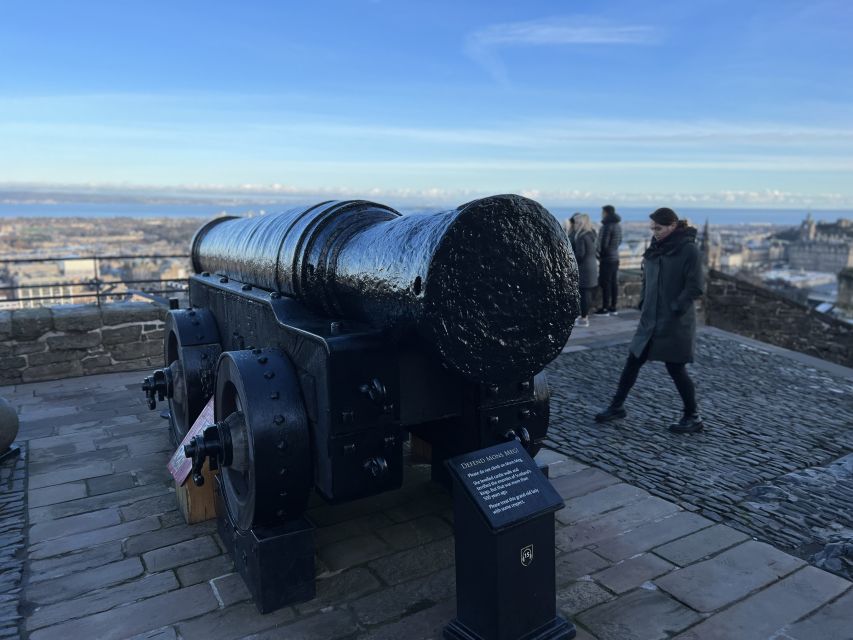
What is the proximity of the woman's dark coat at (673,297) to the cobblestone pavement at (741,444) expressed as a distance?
718mm

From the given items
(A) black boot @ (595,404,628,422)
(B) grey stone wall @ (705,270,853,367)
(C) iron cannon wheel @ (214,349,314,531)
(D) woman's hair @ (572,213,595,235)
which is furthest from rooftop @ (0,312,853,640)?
(B) grey stone wall @ (705,270,853,367)

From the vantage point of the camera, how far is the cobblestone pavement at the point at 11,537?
2885 mm

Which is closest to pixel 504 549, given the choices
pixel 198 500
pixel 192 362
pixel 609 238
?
pixel 198 500

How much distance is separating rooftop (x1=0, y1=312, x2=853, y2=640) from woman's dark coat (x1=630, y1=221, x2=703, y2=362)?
718mm

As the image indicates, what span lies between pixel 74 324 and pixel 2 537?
13.8ft

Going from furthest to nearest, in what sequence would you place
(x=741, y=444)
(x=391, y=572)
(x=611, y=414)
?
(x=611, y=414) < (x=741, y=444) < (x=391, y=572)

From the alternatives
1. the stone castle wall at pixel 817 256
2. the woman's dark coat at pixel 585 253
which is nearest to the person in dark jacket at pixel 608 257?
the woman's dark coat at pixel 585 253

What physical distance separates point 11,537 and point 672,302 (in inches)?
184

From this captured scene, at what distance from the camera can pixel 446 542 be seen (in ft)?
11.5

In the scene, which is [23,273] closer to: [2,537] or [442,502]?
[2,537]

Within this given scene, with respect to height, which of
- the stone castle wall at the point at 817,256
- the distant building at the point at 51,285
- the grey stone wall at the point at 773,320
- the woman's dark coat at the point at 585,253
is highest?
the woman's dark coat at the point at 585,253

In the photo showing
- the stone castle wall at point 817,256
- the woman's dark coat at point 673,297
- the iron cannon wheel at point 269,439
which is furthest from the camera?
the stone castle wall at point 817,256

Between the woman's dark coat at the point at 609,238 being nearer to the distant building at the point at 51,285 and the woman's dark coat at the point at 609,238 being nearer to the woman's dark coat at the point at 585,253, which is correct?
the woman's dark coat at the point at 585,253

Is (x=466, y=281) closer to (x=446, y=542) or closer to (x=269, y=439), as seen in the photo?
(x=269, y=439)
